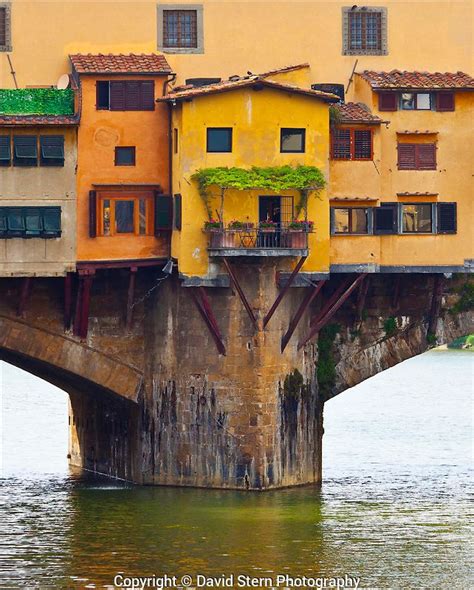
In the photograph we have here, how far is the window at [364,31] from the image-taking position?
87.6 metres

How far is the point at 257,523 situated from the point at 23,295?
11.9 metres

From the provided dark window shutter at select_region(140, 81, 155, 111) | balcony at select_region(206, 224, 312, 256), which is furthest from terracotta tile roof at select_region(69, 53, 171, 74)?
balcony at select_region(206, 224, 312, 256)

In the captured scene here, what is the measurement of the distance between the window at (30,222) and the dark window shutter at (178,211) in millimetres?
3846

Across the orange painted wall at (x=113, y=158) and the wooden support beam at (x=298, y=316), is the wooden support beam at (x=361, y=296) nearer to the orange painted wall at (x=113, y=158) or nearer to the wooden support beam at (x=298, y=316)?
the wooden support beam at (x=298, y=316)

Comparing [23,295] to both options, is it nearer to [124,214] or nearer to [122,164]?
[124,214]

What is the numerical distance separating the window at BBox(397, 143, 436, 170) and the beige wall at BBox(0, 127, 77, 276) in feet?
37.0

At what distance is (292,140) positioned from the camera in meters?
83.1

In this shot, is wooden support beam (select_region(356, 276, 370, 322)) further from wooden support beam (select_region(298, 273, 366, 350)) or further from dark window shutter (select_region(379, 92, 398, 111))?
dark window shutter (select_region(379, 92, 398, 111))

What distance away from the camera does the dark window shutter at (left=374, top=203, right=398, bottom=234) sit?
85625 mm

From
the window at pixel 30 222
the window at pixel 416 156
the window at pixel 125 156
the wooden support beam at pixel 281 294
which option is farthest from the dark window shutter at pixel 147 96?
the window at pixel 416 156

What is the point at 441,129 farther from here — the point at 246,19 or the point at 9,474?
the point at 9,474

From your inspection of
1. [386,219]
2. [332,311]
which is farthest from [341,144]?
[332,311]

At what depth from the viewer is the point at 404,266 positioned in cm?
8606

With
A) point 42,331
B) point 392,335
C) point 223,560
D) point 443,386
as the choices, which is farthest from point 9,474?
point 443,386
